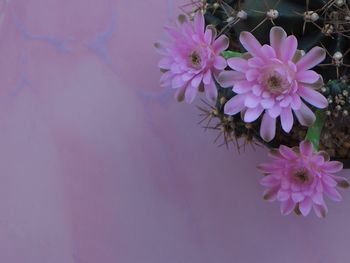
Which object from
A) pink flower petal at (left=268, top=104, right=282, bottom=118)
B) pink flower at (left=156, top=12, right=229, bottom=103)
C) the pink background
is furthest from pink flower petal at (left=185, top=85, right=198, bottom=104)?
the pink background

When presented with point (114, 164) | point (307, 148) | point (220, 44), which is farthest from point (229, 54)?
point (114, 164)

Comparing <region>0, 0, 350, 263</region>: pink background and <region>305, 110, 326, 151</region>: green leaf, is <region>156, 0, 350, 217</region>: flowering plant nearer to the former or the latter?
<region>305, 110, 326, 151</region>: green leaf

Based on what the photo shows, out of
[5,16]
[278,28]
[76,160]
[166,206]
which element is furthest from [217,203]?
[5,16]

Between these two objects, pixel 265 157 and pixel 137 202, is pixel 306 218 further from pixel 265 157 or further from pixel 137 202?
pixel 137 202

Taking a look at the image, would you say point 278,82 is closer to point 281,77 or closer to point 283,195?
point 281,77

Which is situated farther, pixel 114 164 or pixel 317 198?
pixel 114 164
